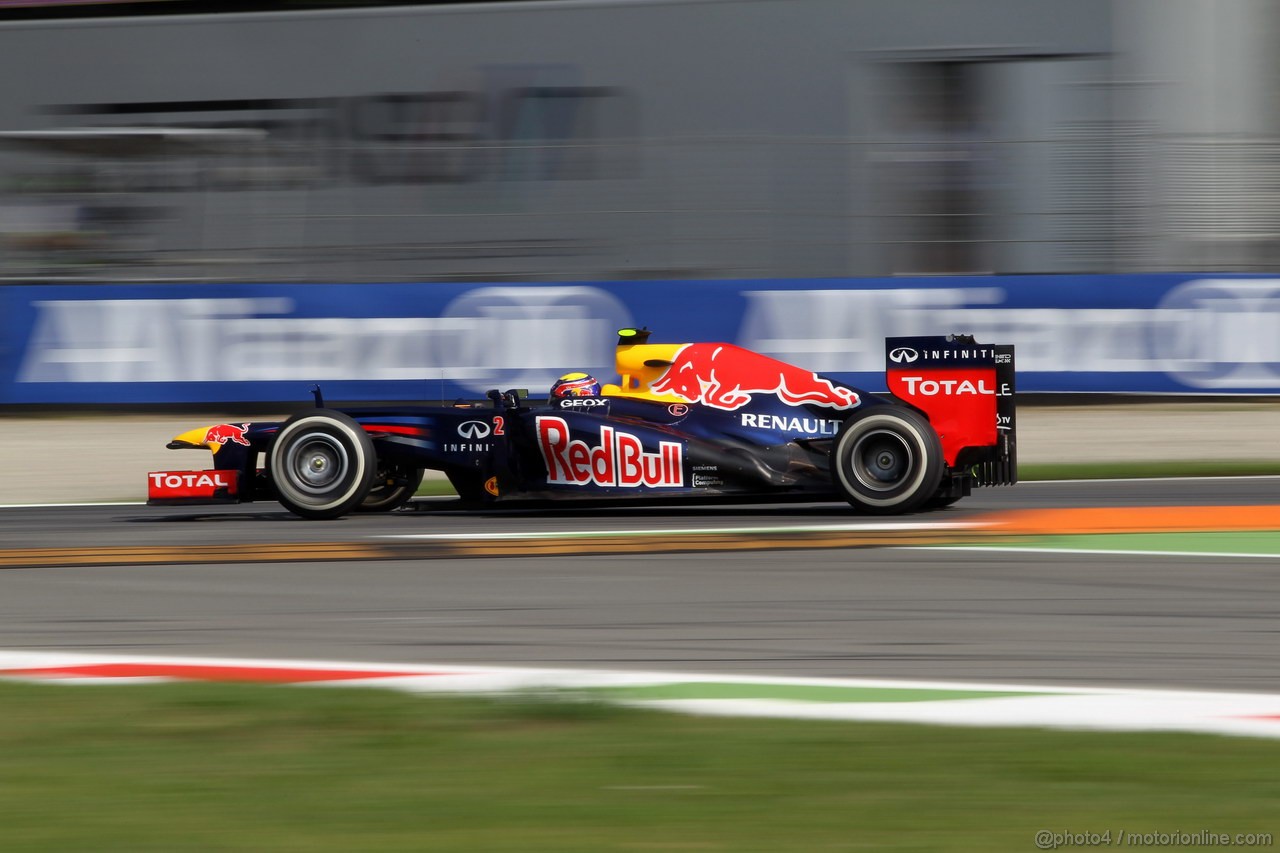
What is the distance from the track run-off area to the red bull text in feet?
0.88

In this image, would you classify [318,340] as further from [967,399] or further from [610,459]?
[967,399]

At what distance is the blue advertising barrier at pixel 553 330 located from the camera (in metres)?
14.1

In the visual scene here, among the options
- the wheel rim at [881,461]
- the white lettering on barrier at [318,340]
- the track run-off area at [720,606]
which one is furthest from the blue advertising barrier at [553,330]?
the wheel rim at [881,461]

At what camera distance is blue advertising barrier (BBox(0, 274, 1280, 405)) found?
46.4 ft

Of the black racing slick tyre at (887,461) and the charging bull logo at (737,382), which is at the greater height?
the charging bull logo at (737,382)

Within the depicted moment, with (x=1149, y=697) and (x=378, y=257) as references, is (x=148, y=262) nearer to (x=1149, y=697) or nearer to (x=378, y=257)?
(x=378, y=257)

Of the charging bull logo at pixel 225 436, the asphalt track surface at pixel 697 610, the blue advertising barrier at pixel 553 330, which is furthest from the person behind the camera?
the blue advertising barrier at pixel 553 330

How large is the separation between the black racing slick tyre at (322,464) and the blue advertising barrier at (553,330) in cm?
530

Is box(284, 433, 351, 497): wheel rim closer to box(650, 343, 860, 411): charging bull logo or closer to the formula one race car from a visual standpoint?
the formula one race car

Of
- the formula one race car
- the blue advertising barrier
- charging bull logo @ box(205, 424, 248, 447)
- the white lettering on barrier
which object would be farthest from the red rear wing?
the white lettering on barrier

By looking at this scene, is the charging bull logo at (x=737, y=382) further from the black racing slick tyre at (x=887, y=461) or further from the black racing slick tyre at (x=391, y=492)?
the black racing slick tyre at (x=391, y=492)

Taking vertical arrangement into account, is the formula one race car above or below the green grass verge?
above

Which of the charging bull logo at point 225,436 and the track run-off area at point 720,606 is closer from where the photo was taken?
the track run-off area at point 720,606

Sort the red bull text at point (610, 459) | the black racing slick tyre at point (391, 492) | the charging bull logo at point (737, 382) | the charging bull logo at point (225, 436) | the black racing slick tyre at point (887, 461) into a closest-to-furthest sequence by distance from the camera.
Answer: the black racing slick tyre at point (887, 461)
the red bull text at point (610, 459)
the charging bull logo at point (737, 382)
the charging bull logo at point (225, 436)
the black racing slick tyre at point (391, 492)
